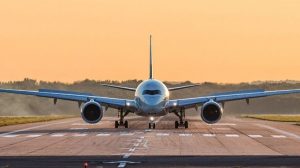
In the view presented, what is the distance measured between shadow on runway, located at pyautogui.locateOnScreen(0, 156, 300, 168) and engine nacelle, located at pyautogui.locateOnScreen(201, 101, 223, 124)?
26.0 meters

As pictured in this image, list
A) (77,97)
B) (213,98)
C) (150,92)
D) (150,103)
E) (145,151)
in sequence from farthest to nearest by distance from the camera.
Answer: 1. (77,97)
2. (213,98)
3. (150,92)
4. (150,103)
5. (145,151)

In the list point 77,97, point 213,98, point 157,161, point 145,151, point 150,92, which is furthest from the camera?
point 77,97

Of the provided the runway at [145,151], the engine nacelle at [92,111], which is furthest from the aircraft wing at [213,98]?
the runway at [145,151]

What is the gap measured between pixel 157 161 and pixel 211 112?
1137 inches

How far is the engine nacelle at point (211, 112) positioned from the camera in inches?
2239

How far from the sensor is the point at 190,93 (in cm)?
19812

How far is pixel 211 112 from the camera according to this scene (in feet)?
187

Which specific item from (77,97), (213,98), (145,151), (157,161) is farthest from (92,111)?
(157,161)

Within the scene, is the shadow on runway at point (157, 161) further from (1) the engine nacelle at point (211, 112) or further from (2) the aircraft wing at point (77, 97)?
(2) the aircraft wing at point (77, 97)

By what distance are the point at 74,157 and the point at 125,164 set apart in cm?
415

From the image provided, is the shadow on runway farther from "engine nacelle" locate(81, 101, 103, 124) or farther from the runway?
"engine nacelle" locate(81, 101, 103, 124)

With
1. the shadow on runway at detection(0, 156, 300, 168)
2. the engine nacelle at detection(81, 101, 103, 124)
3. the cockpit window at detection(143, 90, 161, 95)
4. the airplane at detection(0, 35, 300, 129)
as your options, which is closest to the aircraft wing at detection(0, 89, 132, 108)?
the airplane at detection(0, 35, 300, 129)

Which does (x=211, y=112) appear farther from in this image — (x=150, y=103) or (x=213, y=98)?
(x=150, y=103)

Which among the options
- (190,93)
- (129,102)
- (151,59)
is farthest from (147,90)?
(190,93)
